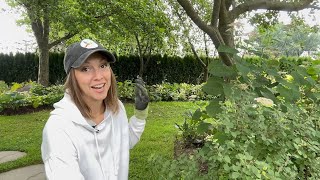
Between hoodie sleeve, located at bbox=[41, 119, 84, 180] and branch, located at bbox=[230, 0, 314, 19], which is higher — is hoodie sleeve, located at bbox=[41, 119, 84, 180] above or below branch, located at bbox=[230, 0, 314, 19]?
below

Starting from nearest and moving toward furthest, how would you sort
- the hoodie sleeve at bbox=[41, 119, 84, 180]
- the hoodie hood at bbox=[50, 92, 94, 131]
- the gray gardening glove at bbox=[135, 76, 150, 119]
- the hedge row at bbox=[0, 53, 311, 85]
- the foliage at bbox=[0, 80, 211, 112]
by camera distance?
the hoodie sleeve at bbox=[41, 119, 84, 180], the hoodie hood at bbox=[50, 92, 94, 131], the gray gardening glove at bbox=[135, 76, 150, 119], the foliage at bbox=[0, 80, 211, 112], the hedge row at bbox=[0, 53, 311, 85]

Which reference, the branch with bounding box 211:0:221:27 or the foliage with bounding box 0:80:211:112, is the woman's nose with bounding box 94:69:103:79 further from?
the foliage with bounding box 0:80:211:112

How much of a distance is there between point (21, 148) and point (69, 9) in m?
5.39

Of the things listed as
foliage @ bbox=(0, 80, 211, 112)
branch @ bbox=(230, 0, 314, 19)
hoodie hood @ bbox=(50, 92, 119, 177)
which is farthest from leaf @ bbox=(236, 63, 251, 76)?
foliage @ bbox=(0, 80, 211, 112)

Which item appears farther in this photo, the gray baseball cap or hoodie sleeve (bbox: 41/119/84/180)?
the gray baseball cap

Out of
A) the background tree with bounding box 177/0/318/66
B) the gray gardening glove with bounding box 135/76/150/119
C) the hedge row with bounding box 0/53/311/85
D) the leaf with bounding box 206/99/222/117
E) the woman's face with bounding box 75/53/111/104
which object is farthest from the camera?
the hedge row with bounding box 0/53/311/85

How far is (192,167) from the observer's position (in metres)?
1.88

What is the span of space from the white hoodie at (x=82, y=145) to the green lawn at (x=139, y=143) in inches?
73.1

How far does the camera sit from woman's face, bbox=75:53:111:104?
175 cm

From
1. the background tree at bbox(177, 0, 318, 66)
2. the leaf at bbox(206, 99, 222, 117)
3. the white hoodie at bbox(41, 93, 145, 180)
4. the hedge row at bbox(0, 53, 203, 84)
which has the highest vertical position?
the background tree at bbox(177, 0, 318, 66)

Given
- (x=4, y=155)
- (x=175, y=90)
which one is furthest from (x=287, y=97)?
(x=175, y=90)

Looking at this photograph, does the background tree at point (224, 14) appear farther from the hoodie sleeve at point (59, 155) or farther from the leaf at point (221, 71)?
the hoodie sleeve at point (59, 155)

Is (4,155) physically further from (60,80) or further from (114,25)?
(60,80)

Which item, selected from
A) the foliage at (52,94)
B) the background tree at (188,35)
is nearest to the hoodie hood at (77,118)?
the foliage at (52,94)
